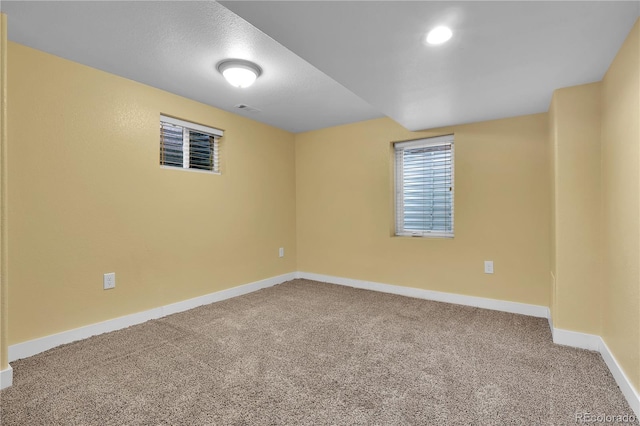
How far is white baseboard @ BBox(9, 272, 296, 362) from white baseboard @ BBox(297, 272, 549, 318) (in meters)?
1.10

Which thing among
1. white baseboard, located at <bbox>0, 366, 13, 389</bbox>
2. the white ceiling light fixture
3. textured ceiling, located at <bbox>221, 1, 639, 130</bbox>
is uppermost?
the white ceiling light fixture

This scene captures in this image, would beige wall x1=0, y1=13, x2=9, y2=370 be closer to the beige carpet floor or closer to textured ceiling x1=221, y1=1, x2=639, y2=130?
the beige carpet floor

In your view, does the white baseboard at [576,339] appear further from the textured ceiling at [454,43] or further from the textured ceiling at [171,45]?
the textured ceiling at [171,45]

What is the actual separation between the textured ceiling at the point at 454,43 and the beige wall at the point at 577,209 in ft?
0.68

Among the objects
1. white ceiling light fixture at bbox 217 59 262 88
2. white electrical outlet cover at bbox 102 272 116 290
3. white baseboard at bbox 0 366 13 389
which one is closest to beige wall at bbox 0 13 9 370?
white baseboard at bbox 0 366 13 389

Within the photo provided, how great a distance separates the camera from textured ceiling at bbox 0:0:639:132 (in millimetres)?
1442

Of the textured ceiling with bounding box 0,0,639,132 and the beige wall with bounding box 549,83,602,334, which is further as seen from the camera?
the beige wall with bounding box 549,83,602,334

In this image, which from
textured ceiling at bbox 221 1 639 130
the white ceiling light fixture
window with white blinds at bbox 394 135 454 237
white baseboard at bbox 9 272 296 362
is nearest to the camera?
textured ceiling at bbox 221 1 639 130

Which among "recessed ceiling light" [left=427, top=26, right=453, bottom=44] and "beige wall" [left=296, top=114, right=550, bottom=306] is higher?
"recessed ceiling light" [left=427, top=26, right=453, bottom=44]

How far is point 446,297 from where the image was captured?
3.38 meters

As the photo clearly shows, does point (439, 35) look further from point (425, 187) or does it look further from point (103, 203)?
point (103, 203)

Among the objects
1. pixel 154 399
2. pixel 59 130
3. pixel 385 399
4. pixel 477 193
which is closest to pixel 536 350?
pixel 385 399

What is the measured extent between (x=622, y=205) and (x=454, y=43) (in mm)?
1321

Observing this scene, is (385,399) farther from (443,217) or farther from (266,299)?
(443,217)
